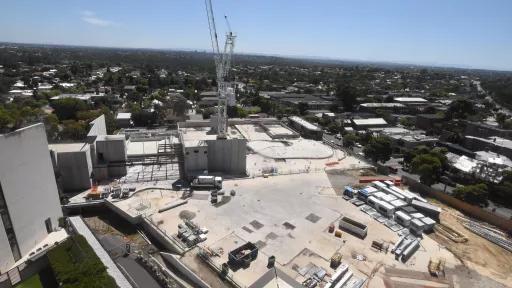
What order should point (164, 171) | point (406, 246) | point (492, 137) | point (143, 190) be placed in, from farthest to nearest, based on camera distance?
point (492, 137), point (164, 171), point (143, 190), point (406, 246)

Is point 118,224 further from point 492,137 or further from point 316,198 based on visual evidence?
point 492,137

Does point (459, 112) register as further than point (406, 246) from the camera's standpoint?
Yes

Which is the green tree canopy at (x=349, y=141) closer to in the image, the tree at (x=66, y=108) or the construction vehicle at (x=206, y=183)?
the construction vehicle at (x=206, y=183)

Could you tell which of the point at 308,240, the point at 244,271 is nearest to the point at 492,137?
the point at 308,240

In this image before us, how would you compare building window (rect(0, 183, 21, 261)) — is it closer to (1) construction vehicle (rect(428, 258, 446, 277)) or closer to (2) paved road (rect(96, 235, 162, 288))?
(2) paved road (rect(96, 235, 162, 288))

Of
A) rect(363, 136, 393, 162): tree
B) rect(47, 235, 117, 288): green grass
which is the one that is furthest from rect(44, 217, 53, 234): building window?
rect(363, 136, 393, 162): tree

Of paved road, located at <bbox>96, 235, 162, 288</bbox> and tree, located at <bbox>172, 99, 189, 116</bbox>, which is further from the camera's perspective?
tree, located at <bbox>172, 99, 189, 116</bbox>
